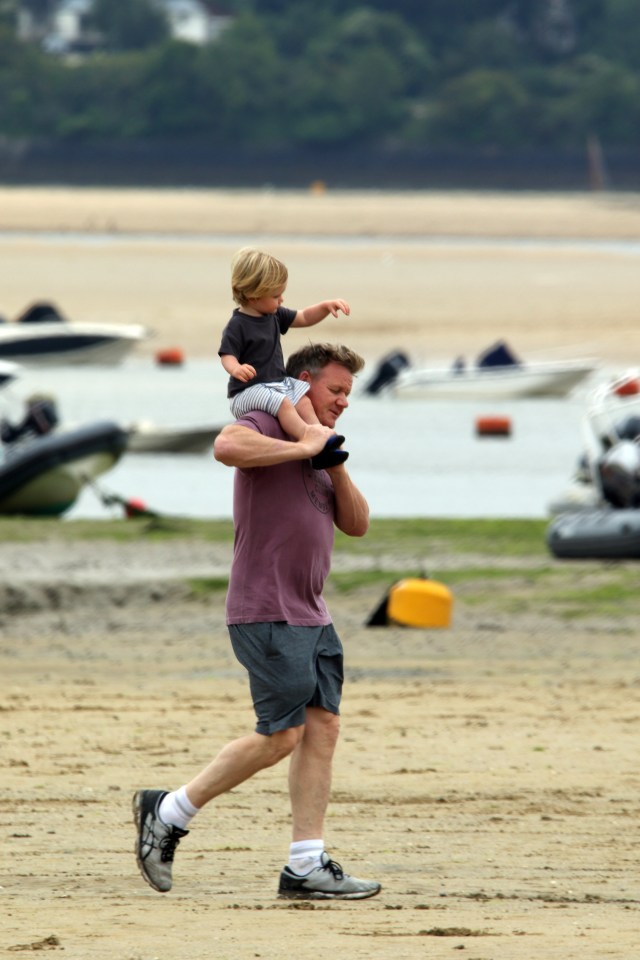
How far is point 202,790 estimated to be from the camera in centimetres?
536

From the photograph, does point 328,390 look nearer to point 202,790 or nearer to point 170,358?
point 202,790

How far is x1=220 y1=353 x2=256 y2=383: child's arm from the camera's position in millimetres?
5066

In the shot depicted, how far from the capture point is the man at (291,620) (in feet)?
17.0

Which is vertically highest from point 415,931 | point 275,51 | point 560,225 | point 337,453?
point 275,51

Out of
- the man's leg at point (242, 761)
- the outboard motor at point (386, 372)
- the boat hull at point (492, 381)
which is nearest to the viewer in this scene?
the man's leg at point (242, 761)

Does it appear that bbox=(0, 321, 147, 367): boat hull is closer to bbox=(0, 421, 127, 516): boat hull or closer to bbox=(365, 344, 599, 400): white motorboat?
bbox=(365, 344, 599, 400): white motorboat

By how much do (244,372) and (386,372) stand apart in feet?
72.2

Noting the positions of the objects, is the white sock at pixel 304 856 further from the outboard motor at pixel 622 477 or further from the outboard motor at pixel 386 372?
the outboard motor at pixel 386 372

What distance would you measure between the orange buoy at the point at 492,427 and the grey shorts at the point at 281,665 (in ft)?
59.3

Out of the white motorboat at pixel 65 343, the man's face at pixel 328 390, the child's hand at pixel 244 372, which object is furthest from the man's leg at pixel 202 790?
the white motorboat at pixel 65 343

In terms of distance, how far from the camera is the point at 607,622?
10789mm

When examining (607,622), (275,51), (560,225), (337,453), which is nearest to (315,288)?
(560,225)

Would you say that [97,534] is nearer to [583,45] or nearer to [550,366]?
[550,366]

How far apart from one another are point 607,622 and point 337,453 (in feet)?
19.7
